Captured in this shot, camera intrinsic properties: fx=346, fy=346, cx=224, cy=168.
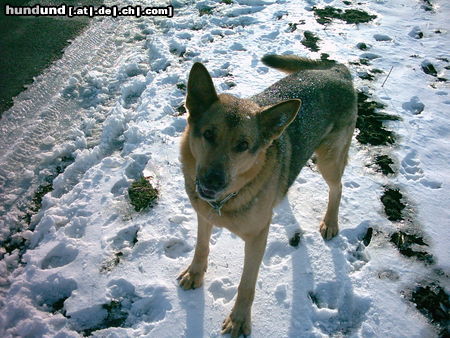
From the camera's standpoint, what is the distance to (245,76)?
6.24m

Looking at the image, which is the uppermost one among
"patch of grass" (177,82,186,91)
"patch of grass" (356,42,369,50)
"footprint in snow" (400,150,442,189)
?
"patch of grass" (356,42,369,50)

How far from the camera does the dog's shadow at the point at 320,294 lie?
327 cm

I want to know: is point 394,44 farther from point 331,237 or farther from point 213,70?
point 331,237

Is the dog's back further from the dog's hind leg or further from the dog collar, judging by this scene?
the dog collar

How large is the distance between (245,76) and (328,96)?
2.75 meters

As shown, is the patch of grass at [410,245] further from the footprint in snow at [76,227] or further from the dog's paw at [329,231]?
the footprint in snow at [76,227]

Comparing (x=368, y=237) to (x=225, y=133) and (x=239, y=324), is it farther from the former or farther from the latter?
(x=225, y=133)

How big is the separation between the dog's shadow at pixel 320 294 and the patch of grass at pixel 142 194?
1.73 m

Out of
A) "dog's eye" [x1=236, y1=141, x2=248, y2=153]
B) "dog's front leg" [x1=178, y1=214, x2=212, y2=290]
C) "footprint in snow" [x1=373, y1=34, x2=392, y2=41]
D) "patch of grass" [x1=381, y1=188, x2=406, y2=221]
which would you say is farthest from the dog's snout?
"footprint in snow" [x1=373, y1=34, x2=392, y2=41]

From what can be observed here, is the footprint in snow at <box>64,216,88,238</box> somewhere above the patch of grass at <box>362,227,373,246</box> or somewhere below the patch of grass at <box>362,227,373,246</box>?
below

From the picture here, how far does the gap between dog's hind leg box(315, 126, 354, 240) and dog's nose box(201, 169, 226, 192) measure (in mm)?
1746

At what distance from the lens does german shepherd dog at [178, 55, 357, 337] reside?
276cm

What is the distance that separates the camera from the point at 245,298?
3.19m

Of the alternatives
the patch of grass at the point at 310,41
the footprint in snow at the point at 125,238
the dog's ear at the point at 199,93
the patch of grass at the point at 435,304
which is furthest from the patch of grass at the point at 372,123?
the footprint in snow at the point at 125,238
